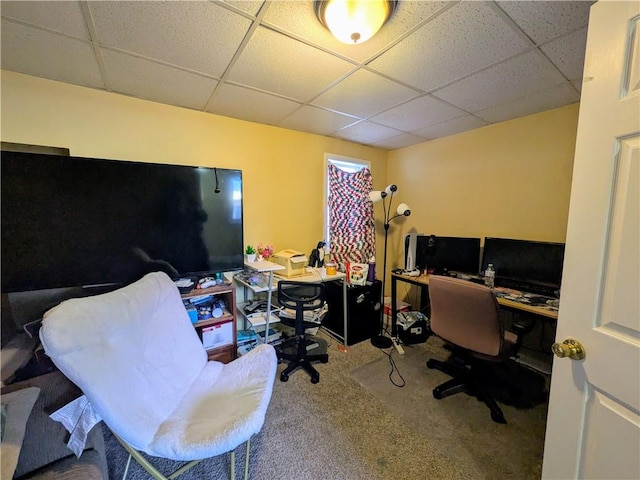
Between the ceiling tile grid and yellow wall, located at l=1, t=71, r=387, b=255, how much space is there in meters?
0.12

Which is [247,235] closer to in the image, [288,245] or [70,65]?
[288,245]

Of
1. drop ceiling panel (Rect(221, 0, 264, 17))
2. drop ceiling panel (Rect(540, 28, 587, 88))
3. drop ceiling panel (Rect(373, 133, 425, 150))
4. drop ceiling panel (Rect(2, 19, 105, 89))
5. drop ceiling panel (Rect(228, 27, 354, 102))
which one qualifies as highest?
drop ceiling panel (Rect(373, 133, 425, 150))

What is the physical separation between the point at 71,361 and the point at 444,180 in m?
3.27

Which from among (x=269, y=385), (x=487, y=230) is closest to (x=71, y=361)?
(x=269, y=385)

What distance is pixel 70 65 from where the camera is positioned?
1525mm

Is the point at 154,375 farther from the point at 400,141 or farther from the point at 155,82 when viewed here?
the point at 400,141

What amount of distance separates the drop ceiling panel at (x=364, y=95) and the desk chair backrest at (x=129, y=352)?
69.0 inches

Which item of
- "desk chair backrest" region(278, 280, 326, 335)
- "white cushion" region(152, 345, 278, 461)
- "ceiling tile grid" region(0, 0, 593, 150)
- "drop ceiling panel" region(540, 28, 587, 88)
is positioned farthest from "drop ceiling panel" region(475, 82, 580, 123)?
"white cushion" region(152, 345, 278, 461)

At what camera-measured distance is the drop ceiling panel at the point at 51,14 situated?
3.58 feet

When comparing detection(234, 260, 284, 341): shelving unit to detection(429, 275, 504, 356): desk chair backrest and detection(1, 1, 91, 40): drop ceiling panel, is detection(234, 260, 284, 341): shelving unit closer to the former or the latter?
detection(429, 275, 504, 356): desk chair backrest

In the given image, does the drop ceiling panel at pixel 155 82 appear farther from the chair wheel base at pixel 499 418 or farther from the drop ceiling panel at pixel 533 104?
the chair wheel base at pixel 499 418

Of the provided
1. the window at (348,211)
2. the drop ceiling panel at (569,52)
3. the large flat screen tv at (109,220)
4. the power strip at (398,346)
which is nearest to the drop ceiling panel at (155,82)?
the large flat screen tv at (109,220)

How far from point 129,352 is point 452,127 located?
3112mm

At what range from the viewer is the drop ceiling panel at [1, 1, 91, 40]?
1092mm
